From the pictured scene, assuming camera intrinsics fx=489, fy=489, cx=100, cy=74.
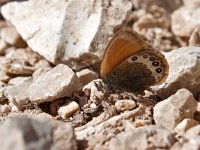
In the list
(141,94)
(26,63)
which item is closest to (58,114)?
(141,94)

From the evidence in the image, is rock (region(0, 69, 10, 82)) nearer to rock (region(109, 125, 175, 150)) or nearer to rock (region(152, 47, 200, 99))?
rock (region(152, 47, 200, 99))

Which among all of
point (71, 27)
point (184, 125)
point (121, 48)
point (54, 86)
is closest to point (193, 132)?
point (184, 125)

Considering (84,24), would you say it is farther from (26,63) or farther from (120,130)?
(120,130)

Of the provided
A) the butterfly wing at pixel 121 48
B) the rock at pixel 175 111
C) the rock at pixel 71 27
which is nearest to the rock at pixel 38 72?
the rock at pixel 71 27

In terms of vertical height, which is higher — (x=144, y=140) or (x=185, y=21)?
(x=144, y=140)

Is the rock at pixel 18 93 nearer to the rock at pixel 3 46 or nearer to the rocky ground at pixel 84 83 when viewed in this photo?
the rocky ground at pixel 84 83

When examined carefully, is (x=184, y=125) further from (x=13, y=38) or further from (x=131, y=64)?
(x=13, y=38)
